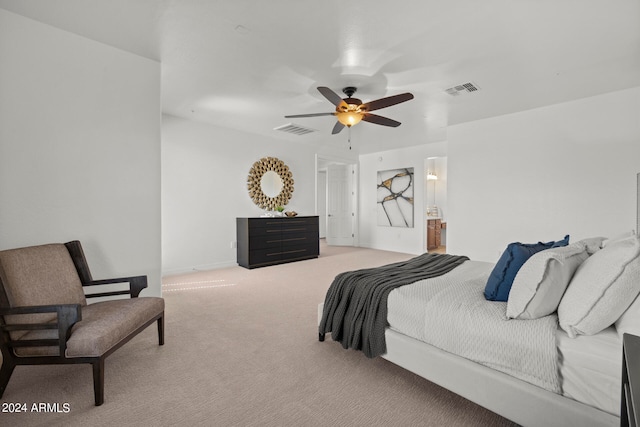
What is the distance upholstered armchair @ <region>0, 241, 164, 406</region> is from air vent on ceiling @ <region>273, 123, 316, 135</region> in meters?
3.87

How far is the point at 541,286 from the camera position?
5.10 ft

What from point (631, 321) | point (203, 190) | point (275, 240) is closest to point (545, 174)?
point (631, 321)

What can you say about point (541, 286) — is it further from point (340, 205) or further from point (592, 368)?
point (340, 205)

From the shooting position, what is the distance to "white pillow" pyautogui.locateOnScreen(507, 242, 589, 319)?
1.55 m

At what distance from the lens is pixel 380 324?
206 centimetres

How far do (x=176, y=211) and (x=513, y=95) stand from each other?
5485 millimetres

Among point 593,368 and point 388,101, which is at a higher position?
point 388,101

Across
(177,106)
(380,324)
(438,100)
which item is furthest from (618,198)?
(177,106)

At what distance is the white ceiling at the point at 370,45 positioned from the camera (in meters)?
2.36

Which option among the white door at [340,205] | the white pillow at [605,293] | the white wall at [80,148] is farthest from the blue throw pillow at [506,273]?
the white door at [340,205]

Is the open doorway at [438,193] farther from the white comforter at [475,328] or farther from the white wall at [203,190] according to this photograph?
the white comforter at [475,328]

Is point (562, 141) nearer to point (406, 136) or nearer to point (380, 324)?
point (406, 136)

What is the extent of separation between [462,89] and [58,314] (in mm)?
4566

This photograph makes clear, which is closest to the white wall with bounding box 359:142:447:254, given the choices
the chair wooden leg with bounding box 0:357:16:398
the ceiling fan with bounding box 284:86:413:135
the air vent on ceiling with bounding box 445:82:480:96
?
the air vent on ceiling with bounding box 445:82:480:96
